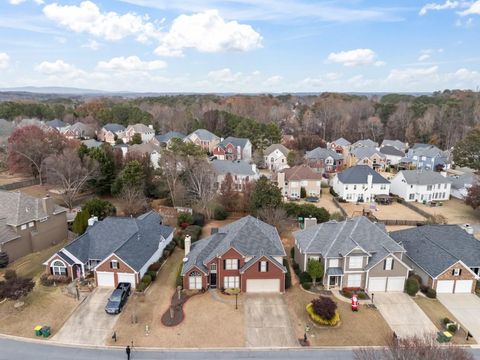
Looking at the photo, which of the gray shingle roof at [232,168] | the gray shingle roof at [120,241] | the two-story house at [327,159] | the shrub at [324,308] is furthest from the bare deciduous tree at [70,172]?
the two-story house at [327,159]

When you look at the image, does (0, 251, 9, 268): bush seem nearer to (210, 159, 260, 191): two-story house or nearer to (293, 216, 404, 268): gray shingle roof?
A: (293, 216, 404, 268): gray shingle roof

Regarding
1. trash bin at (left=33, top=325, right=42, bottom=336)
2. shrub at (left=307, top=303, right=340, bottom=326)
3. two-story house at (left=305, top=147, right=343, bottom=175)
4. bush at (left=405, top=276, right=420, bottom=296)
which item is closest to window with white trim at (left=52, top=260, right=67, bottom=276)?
trash bin at (left=33, top=325, right=42, bottom=336)

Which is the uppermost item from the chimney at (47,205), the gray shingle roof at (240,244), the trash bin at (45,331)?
the chimney at (47,205)

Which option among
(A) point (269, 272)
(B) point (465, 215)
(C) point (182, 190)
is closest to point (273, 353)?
(A) point (269, 272)

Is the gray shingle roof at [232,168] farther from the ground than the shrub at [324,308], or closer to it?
farther from the ground

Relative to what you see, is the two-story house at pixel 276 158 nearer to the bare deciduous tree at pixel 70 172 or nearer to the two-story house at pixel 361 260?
the bare deciduous tree at pixel 70 172
